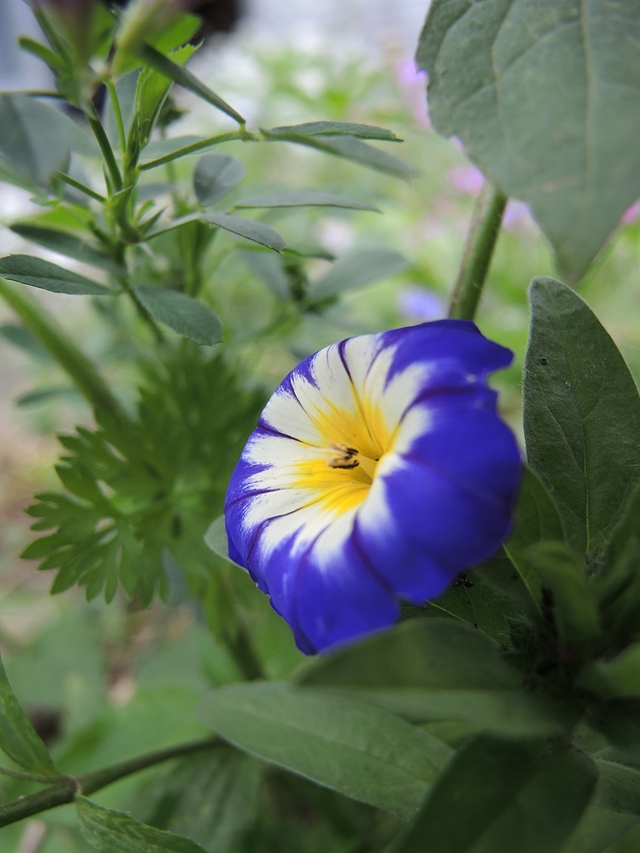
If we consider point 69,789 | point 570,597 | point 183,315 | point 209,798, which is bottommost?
point 209,798

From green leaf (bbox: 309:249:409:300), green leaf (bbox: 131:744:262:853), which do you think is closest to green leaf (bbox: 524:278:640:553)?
green leaf (bbox: 309:249:409:300)

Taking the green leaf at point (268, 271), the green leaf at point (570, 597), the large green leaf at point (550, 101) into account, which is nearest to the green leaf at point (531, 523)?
the green leaf at point (570, 597)

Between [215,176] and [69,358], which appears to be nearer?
[215,176]

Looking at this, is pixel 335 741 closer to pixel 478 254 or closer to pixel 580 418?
pixel 580 418

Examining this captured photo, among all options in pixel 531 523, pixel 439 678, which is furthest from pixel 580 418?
pixel 439 678

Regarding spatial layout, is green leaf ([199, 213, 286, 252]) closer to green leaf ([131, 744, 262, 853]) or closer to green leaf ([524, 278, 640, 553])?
green leaf ([524, 278, 640, 553])

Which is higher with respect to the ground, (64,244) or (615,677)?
(64,244)

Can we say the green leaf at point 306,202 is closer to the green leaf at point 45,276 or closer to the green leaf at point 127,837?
the green leaf at point 45,276
